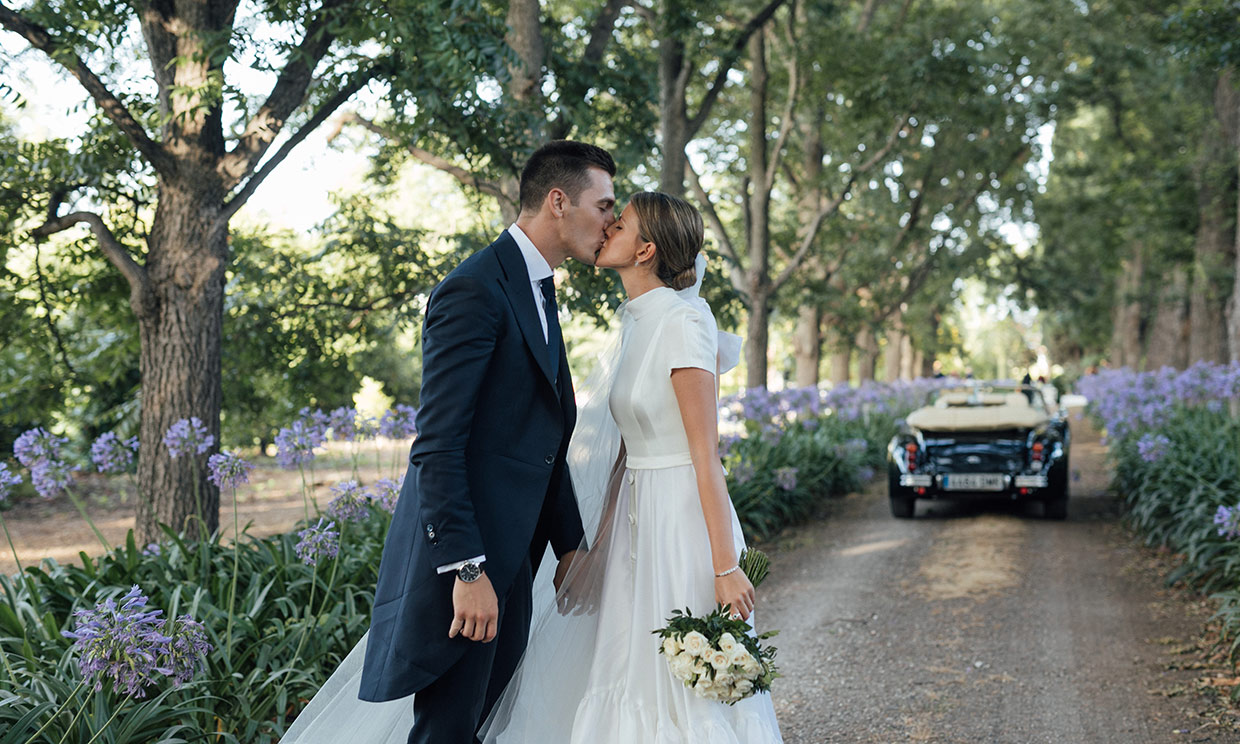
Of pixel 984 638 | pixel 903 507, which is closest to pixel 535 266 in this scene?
pixel 984 638

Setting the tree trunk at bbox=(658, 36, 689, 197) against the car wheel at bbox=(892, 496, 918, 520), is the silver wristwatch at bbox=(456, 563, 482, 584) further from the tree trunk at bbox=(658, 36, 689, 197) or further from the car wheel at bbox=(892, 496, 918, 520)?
the tree trunk at bbox=(658, 36, 689, 197)

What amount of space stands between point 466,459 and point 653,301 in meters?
0.74

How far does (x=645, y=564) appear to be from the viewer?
2730 mm

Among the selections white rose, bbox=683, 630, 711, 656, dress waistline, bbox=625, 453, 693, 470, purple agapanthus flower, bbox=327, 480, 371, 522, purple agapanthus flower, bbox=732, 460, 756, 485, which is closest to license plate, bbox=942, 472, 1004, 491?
purple agapanthus flower, bbox=732, 460, 756, 485

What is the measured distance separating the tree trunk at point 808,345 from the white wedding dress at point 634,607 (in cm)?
1629

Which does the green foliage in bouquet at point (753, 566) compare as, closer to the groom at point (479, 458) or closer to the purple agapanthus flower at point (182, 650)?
the groom at point (479, 458)

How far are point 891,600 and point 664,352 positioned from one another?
16.4 ft

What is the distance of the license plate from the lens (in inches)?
375

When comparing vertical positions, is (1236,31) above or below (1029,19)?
below

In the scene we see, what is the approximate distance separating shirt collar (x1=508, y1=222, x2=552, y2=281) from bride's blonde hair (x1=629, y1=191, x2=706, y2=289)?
0.30 metres

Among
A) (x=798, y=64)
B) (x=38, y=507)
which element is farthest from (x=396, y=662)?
(x=38, y=507)

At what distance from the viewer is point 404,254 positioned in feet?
28.7

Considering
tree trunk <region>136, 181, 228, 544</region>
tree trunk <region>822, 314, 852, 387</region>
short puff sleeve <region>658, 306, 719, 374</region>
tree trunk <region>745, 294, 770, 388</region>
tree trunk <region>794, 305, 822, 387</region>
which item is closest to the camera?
short puff sleeve <region>658, 306, 719, 374</region>

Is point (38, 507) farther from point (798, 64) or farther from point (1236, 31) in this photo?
point (1236, 31)
